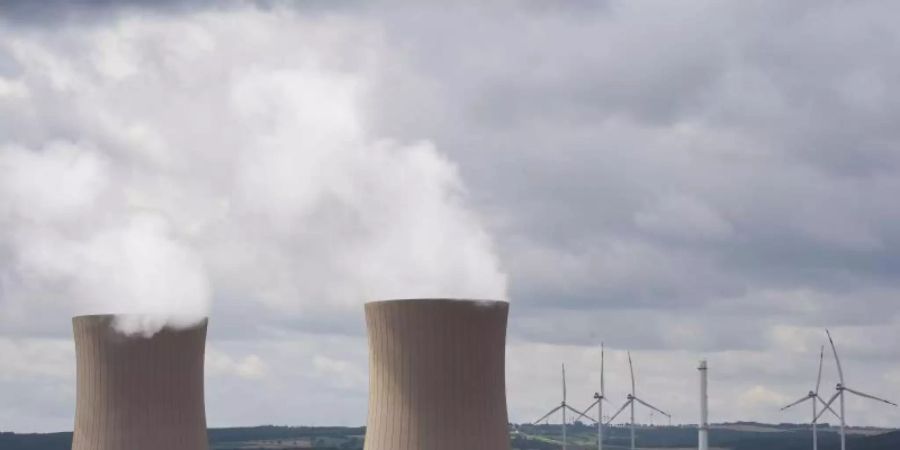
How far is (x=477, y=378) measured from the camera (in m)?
39.4

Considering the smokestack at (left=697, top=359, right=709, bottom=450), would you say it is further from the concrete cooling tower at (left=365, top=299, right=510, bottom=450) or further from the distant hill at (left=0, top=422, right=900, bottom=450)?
the distant hill at (left=0, top=422, right=900, bottom=450)

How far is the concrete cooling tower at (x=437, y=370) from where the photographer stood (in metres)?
38.8

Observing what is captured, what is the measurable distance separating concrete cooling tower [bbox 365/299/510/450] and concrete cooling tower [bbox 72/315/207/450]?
8096 mm

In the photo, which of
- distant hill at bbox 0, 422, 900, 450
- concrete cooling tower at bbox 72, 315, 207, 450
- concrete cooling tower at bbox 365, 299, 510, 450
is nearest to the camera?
concrete cooling tower at bbox 365, 299, 510, 450

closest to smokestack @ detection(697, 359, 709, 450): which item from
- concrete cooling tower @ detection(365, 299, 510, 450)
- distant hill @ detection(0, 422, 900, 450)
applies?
concrete cooling tower @ detection(365, 299, 510, 450)

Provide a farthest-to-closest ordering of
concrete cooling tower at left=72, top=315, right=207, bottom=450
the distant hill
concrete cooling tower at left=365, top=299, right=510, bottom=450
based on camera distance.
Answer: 1. the distant hill
2. concrete cooling tower at left=72, top=315, right=207, bottom=450
3. concrete cooling tower at left=365, top=299, right=510, bottom=450

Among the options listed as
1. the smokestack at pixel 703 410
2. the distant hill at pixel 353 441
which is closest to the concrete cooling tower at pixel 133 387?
the smokestack at pixel 703 410

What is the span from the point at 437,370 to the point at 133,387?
407 inches

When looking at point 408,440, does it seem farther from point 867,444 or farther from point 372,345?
point 867,444

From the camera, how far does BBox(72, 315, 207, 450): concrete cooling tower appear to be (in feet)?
146

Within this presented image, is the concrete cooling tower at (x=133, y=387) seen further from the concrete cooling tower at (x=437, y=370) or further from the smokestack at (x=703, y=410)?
the smokestack at (x=703, y=410)

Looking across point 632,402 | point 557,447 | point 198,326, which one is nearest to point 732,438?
point 557,447

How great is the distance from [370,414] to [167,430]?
7.86 metres

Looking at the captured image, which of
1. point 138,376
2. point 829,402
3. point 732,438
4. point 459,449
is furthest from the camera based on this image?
point 732,438
